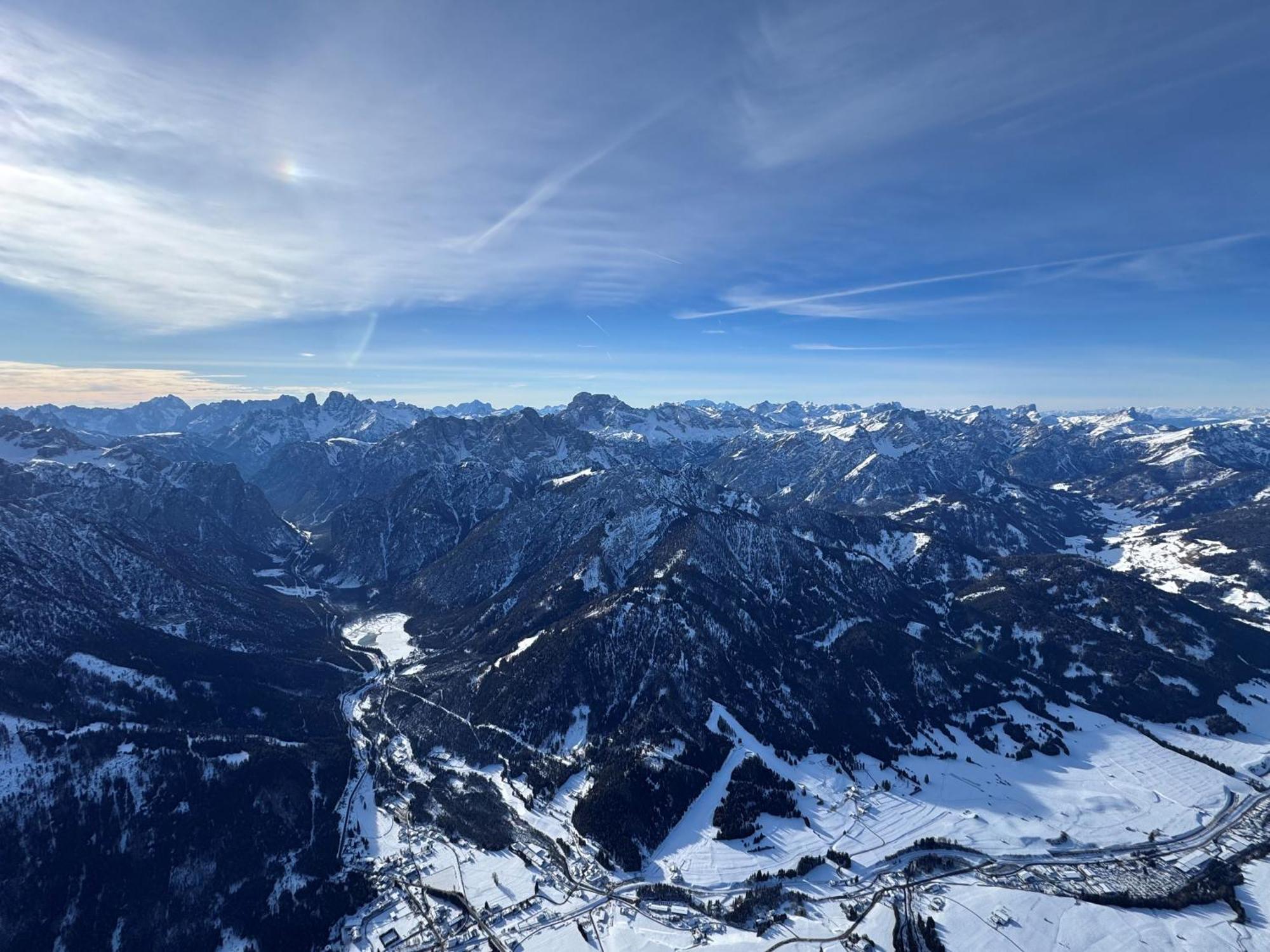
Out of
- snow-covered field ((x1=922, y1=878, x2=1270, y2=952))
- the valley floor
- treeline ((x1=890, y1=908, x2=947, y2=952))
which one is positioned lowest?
the valley floor

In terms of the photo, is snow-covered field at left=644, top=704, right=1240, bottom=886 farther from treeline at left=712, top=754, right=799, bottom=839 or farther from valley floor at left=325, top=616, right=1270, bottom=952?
treeline at left=712, top=754, right=799, bottom=839

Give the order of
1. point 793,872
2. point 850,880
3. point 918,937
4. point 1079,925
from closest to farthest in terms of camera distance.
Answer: point 918,937
point 1079,925
point 850,880
point 793,872

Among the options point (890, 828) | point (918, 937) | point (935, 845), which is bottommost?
point (890, 828)

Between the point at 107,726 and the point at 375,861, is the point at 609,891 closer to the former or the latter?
the point at 375,861

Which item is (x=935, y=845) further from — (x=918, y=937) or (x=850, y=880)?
(x=918, y=937)

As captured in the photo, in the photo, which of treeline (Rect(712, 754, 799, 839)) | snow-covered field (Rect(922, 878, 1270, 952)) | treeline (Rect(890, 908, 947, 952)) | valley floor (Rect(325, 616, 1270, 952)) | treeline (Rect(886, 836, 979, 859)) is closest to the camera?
treeline (Rect(890, 908, 947, 952))

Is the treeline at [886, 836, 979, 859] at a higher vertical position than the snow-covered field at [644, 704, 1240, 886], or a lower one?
higher

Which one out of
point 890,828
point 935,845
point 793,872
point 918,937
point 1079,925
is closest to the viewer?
point 918,937

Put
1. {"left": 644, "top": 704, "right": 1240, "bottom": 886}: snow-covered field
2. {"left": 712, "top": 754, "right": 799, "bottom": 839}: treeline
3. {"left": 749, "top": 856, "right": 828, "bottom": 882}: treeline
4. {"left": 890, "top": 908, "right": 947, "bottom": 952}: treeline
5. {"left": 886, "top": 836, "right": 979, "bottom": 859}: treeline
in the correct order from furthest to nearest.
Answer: {"left": 712, "top": 754, "right": 799, "bottom": 839}: treeline < {"left": 886, "top": 836, "right": 979, "bottom": 859}: treeline < {"left": 644, "top": 704, "right": 1240, "bottom": 886}: snow-covered field < {"left": 749, "top": 856, "right": 828, "bottom": 882}: treeline < {"left": 890, "top": 908, "right": 947, "bottom": 952}: treeline

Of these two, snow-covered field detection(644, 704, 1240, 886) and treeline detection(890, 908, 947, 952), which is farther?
snow-covered field detection(644, 704, 1240, 886)

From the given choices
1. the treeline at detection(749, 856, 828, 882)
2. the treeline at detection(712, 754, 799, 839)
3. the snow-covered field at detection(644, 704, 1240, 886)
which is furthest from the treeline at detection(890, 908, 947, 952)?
the treeline at detection(712, 754, 799, 839)

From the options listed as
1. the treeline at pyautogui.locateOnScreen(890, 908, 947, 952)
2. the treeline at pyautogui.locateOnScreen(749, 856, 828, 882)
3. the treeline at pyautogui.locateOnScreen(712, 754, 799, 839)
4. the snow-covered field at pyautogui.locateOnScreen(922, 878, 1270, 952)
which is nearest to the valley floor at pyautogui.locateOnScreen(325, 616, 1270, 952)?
the snow-covered field at pyautogui.locateOnScreen(922, 878, 1270, 952)

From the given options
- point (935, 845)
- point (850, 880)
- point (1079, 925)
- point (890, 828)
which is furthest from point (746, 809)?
point (1079, 925)

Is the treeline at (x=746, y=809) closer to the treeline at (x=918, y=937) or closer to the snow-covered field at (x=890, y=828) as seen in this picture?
the snow-covered field at (x=890, y=828)
